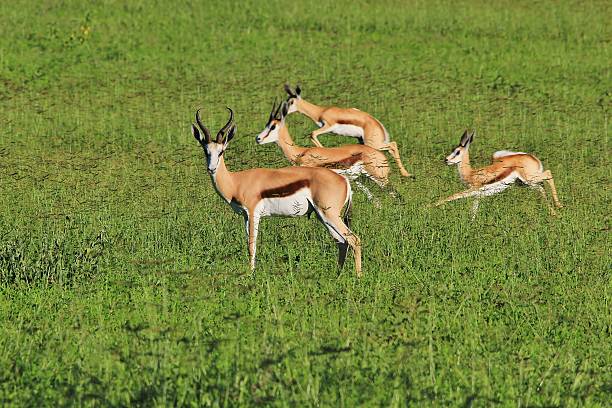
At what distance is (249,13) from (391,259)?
16137 mm

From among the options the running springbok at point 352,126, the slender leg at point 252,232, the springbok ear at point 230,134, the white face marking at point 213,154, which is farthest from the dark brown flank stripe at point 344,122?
the slender leg at point 252,232

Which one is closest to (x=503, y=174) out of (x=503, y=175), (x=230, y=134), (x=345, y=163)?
(x=503, y=175)

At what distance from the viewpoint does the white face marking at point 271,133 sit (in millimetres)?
14953

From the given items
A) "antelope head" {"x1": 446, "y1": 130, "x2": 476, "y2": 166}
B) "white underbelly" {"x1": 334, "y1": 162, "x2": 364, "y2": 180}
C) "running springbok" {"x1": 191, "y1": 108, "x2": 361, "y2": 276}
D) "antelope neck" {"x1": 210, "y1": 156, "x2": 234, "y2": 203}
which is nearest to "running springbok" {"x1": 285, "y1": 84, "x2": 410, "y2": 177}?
"antelope head" {"x1": 446, "y1": 130, "x2": 476, "y2": 166}

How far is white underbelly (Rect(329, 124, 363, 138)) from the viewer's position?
17.0 meters

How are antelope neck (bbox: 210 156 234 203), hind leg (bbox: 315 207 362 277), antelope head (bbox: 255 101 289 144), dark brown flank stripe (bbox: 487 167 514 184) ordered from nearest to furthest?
hind leg (bbox: 315 207 362 277), antelope neck (bbox: 210 156 234 203), dark brown flank stripe (bbox: 487 167 514 184), antelope head (bbox: 255 101 289 144)

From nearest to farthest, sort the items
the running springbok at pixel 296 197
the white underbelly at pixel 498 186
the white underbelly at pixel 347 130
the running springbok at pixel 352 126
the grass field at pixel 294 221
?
1. the grass field at pixel 294 221
2. the running springbok at pixel 296 197
3. the white underbelly at pixel 498 186
4. the running springbok at pixel 352 126
5. the white underbelly at pixel 347 130

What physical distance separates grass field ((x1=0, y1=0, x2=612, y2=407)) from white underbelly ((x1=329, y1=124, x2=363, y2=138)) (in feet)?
2.79

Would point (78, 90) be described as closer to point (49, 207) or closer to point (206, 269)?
point (49, 207)

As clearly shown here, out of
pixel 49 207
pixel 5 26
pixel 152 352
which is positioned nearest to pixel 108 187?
pixel 49 207

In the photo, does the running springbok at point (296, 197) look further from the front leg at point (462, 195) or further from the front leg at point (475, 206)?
the front leg at point (462, 195)

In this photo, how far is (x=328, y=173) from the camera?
419 inches

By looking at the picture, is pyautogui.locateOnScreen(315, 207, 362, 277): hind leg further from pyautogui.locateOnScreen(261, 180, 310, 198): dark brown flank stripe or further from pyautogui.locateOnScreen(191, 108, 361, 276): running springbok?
pyautogui.locateOnScreen(261, 180, 310, 198): dark brown flank stripe

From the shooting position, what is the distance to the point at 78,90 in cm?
2086
